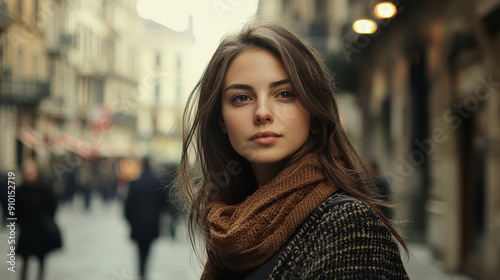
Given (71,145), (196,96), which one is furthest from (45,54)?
(196,96)

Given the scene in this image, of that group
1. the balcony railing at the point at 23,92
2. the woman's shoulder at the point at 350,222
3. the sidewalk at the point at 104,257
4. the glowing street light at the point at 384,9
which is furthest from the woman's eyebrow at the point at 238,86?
the balcony railing at the point at 23,92

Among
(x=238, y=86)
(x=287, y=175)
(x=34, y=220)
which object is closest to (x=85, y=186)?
(x=34, y=220)

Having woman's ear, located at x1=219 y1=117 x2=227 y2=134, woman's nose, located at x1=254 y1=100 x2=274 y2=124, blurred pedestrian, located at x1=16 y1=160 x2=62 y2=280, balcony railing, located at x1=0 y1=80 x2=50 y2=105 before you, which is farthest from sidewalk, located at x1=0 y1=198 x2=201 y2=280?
balcony railing, located at x1=0 y1=80 x2=50 y2=105

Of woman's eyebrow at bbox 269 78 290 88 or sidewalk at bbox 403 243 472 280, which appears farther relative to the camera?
sidewalk at bbox 403 243 472 280

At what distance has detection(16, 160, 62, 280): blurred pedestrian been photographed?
7551 mm

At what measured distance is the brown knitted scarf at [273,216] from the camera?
1.55 metres

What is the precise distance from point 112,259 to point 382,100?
831cm

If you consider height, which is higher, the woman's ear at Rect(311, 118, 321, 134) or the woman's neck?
the woman's ear at Rect(311, 118, 321, 134)

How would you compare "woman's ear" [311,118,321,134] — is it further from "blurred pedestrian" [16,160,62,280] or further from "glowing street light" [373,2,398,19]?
"glowing street light" [373,2,398,19]

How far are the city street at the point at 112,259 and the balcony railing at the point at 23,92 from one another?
828cm

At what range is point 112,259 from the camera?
1127 centimetres

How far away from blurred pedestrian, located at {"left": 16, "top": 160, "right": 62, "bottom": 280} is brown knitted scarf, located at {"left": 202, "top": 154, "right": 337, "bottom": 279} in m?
6.41

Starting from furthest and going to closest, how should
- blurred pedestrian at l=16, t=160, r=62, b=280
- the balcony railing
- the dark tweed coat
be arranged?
the balcony railing
blurred pedestrian at l=16, t=160, r=62, b=280
the dark tweed coat

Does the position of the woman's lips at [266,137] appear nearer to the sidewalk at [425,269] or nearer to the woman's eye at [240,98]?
the woman's eye at [240,98]
